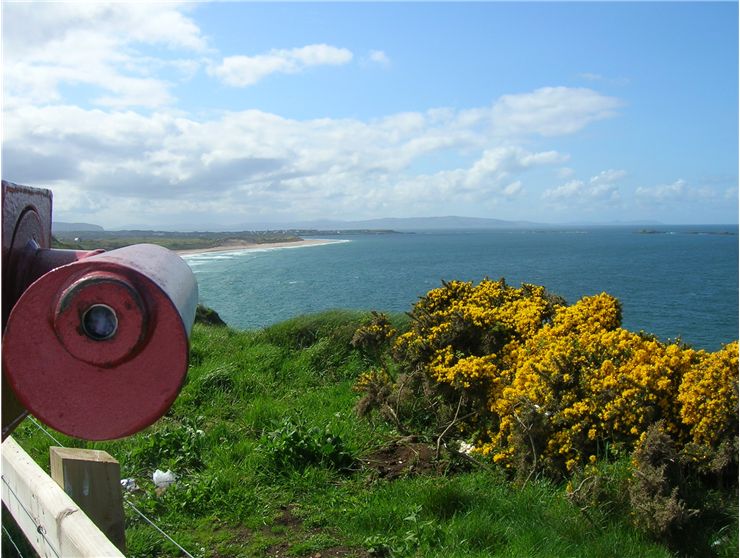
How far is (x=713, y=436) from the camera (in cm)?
499

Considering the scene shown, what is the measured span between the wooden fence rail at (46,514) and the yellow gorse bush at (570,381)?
3.69 m

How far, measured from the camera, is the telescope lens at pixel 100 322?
75 cm

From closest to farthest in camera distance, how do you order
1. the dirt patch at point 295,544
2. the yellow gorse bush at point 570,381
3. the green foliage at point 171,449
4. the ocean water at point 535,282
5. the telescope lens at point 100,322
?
the telescope lens at point 100,322, the dirt patch at point 295,544, the yellow gorse bush at point 570,381, the green foliage at point 171,449, the ocean water at point 535,282

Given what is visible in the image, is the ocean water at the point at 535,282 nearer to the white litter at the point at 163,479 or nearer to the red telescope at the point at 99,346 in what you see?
the white litter at the point at 163,479

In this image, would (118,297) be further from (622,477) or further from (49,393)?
(622,477)

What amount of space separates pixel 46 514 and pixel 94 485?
77cm

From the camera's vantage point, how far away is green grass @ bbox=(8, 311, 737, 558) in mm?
4320

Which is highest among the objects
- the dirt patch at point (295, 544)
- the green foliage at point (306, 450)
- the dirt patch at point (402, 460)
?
the green foliage at point (306, 450)

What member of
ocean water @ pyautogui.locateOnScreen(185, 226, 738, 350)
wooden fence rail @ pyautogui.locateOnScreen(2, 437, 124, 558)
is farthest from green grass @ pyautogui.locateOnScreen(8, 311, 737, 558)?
ocean water @ pyautogui.locateOnScreen(185, 226, 738, 350)

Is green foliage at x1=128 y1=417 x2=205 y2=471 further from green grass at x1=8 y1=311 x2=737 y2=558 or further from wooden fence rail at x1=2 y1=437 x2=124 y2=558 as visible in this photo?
wooden fence rail at x1=2 y1=437 x2=124 y2=558

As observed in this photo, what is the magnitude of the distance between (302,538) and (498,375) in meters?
2.52

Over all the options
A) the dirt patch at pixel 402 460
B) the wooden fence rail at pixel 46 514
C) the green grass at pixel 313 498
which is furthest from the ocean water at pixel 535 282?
the wooden fence rail at pixel 46 514

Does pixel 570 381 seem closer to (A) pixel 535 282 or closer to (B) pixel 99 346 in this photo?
(B) pixel 99 346

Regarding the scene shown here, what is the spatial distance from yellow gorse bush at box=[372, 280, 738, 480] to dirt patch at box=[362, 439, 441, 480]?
1.51 feet
